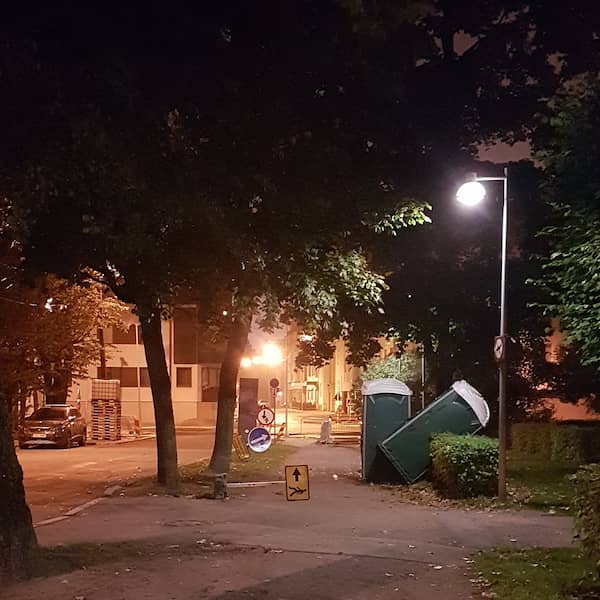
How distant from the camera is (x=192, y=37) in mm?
9164

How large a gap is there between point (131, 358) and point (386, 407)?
121 ft

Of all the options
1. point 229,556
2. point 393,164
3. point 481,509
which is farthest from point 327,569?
point 393,164

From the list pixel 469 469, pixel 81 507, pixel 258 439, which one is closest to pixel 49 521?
pixel 81 507

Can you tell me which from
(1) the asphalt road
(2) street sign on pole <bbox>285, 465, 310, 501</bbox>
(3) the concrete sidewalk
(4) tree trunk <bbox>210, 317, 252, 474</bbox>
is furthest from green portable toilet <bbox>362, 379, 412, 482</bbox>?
(1) the asphalt road

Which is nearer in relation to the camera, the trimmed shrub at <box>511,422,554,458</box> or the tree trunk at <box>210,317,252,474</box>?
the tree trunk at <box>210,317,252,474</box>

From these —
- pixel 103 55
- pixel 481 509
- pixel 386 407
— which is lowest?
pixel 481 509

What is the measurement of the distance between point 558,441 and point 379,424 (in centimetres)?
875

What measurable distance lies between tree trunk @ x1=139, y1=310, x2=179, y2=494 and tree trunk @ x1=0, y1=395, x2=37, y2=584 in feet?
31.5

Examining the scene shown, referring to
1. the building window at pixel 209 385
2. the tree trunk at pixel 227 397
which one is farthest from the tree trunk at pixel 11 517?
the building window at pixel 209 385

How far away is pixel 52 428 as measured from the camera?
35.6 m

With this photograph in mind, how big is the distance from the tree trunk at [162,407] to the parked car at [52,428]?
59.9 ft

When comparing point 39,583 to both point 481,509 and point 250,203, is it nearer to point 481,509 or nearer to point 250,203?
point 250,203

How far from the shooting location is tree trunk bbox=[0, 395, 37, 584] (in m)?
8.28

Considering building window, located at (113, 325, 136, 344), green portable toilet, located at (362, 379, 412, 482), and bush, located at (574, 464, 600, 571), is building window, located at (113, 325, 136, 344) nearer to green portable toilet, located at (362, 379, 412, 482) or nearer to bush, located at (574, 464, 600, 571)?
green portable toilet, located at (362, 379, 412, 482)
